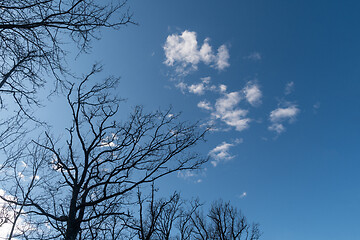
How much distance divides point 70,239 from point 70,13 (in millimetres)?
6535

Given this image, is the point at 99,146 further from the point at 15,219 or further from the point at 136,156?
the point at 15,219

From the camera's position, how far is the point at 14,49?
392cm

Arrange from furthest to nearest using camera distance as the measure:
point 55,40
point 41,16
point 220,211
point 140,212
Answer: point 220,211
point 140,212
point 55,40
point 41,16

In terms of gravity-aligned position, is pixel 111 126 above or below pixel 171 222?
above

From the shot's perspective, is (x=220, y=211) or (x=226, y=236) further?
(x=220, y=211)

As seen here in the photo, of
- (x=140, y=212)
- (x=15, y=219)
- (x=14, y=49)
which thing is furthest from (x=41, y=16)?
(x=15, y=219)

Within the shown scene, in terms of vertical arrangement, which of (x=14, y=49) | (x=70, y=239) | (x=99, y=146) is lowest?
(x=70, y=239)

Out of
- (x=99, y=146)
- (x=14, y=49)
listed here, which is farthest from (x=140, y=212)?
(x=14, y=49)

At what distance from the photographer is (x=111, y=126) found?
9.27 m

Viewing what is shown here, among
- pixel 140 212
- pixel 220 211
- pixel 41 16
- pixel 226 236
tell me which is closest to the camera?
pixel 41 16

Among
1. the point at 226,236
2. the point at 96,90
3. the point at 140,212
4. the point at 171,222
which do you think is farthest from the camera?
the point at 226,236

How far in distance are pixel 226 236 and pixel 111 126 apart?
879 inches

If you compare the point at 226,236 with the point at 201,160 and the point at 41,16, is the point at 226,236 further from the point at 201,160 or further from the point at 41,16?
the point at 41,16

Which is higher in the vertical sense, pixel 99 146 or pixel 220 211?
pixel 220 211
